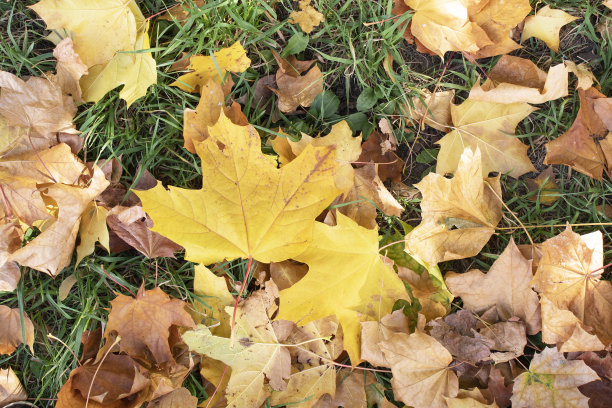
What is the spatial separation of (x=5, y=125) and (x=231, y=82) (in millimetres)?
907

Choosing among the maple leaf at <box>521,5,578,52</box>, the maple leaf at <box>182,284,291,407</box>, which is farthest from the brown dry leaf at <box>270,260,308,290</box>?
the maple leaf at <box>521,5,578,52</box>

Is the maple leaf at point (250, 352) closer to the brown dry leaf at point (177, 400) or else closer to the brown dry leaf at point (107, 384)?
the brown dry leaf at point (177, 400)

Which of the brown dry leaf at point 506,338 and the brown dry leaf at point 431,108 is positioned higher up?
the brown dry leaf at point 431,108

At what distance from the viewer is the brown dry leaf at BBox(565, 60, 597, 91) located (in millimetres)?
1913

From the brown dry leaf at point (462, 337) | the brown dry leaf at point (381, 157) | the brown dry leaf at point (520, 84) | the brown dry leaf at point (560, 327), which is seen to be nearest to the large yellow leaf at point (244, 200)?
the brown dry leaf at point (381, 157)

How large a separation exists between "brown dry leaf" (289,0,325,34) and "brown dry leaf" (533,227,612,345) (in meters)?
1.25

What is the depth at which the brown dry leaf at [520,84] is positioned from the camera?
1.85 metres

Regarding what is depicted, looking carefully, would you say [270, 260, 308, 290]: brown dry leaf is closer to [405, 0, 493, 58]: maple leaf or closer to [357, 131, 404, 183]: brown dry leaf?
[357, 131, 404, 183]: brown dry leaf

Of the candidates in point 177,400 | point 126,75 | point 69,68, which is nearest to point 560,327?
point 177,400

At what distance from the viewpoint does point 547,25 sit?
76.5 inches

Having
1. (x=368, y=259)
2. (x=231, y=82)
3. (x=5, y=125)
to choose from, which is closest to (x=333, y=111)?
(x=231, y=82)

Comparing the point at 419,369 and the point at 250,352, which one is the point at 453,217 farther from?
the point at 250,352

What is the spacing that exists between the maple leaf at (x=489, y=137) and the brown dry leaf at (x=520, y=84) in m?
0.04

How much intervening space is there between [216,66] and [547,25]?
1.36 meters
